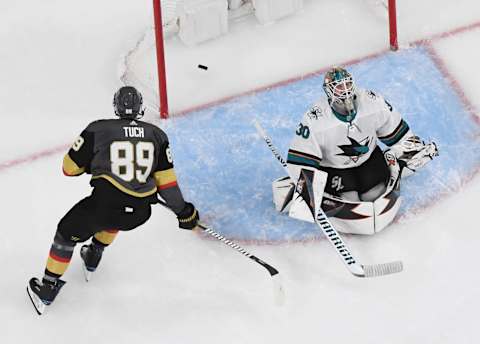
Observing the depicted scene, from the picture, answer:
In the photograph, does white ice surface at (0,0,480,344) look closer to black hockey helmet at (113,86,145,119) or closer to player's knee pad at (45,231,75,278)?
player's knee pad at (45,231,75,278)

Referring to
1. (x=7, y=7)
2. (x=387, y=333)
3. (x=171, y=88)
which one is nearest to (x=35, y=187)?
(x=171, y=88)

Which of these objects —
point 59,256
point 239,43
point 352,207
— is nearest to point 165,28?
point 239,43

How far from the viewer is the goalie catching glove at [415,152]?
18.9 feet

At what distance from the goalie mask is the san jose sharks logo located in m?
0.13

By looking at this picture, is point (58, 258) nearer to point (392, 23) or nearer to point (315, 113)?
point (315, 113)

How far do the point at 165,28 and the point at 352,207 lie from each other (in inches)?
67.7

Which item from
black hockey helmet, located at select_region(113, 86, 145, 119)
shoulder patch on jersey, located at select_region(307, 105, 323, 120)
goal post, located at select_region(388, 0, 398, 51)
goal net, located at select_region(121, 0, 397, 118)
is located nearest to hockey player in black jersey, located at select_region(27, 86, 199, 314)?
black hockey helmet, located at select_region(113, 86, 145, 119)

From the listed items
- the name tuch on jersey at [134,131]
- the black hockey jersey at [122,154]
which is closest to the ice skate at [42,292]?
the black hockey jersey at [122,154]

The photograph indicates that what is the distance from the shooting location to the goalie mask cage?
6238 millimetres

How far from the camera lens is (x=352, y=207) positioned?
5.63 m

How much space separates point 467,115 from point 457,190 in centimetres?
54

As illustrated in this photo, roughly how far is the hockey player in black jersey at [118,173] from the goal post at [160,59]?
1.02 m

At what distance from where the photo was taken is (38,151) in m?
6.30

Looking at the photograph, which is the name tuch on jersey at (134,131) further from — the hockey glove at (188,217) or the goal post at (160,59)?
the goal post at (160,59)
